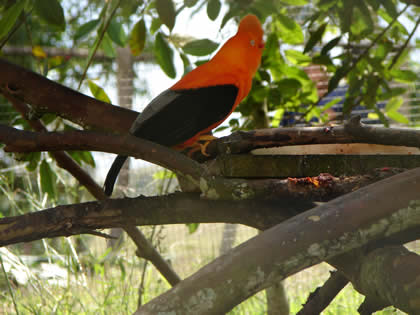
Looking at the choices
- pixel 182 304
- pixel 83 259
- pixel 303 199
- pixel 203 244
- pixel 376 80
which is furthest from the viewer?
pixel 203 244

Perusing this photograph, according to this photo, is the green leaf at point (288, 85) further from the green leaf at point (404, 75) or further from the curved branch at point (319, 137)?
the curved branch at point (319, 137)

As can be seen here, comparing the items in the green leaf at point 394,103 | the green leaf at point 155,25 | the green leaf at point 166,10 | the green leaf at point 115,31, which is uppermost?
the green leaf at point 115,31

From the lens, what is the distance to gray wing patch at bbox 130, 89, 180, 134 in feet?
2.23

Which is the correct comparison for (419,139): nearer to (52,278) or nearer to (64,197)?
(52,278)

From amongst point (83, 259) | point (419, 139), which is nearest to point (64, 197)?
point (83, 259)

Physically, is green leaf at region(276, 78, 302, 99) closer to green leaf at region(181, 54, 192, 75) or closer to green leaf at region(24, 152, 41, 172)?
green leaf at region(181, 54, 192, 75)

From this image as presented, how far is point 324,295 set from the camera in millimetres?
662

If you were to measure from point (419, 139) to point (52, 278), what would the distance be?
1249mm

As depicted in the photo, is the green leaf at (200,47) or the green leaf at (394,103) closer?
the green leaf at (200,47)

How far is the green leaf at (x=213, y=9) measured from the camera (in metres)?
0.81

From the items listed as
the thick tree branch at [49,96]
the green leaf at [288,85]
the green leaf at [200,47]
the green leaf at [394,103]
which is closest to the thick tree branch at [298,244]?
the thick tree branch at [49,96]

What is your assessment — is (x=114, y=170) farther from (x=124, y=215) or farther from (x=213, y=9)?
(x=213, y=9)

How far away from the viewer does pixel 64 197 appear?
1874 millimetres

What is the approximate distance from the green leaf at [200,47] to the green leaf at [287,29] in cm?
25
